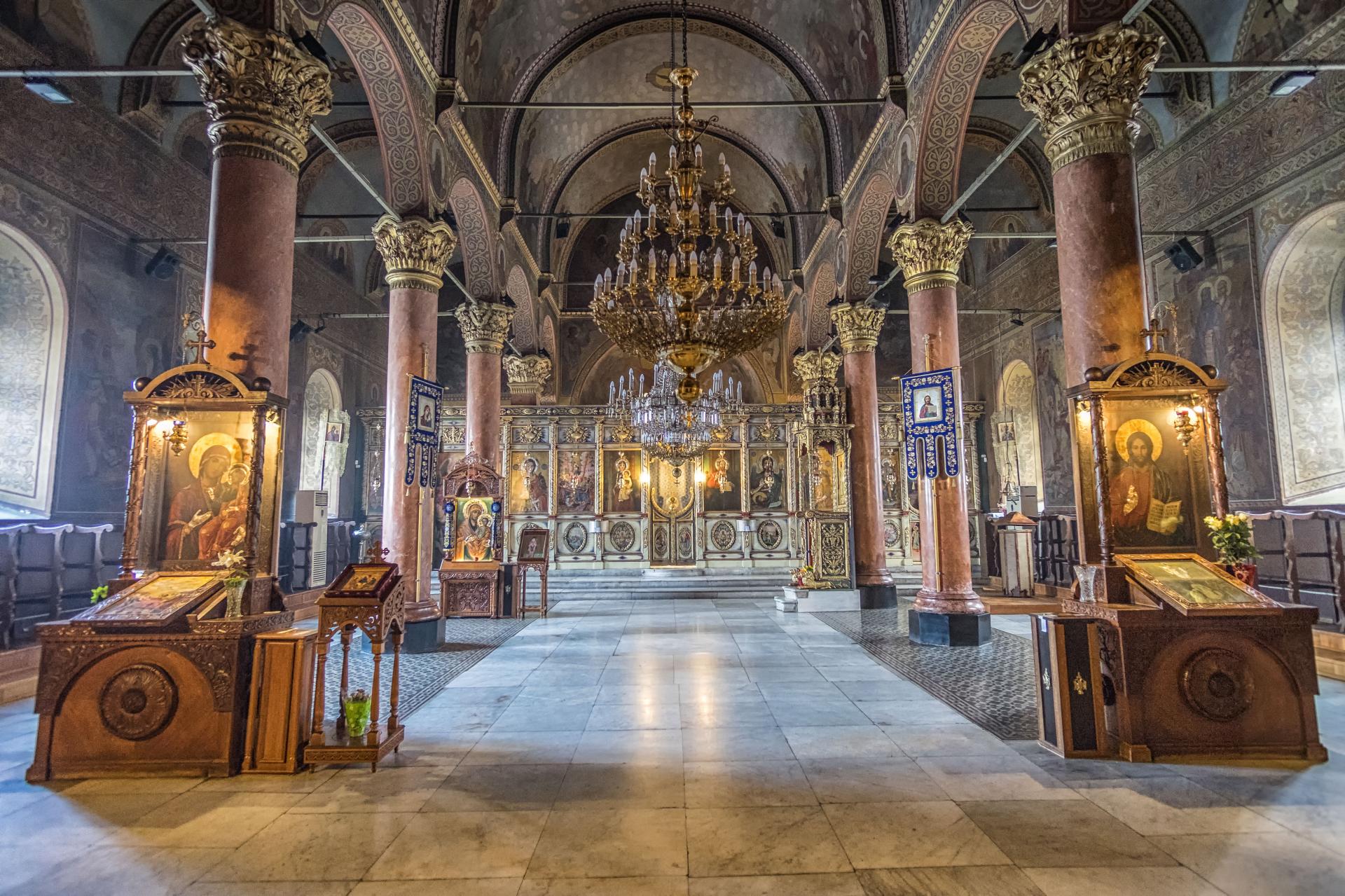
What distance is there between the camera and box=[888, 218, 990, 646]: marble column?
28.2 ft

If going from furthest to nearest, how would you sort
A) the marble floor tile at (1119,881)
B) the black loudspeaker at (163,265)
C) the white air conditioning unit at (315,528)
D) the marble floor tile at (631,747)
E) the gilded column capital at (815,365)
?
the gilded column capital at (815,365)
the white air conditioning unit at (315,528)
the black loudspeaker at (163,265)
the marble floor tile at (631,747)
the marble floor tile at (1119,881)

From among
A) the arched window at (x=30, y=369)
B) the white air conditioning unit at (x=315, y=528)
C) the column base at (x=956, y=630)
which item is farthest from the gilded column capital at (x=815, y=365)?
the arched window at (x=30, y=369)

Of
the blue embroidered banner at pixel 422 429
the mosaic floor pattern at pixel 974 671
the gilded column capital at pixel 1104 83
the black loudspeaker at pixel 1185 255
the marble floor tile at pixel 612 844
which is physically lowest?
the mosaic floor pattern at pixel 974 671

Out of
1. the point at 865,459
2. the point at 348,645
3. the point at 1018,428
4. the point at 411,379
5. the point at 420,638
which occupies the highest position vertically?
the point at 1018,428

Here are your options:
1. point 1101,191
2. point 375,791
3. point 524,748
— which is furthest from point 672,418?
point 375,791

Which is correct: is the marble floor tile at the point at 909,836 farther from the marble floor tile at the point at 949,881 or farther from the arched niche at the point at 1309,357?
the arched niche at the point at 1309,357

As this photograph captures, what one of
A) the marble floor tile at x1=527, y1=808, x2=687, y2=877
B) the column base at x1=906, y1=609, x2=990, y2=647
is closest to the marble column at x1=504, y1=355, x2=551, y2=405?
the column base at x1=906, y1=609, x2=990, y2=647

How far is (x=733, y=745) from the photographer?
471 cm

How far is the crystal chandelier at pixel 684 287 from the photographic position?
6992 millimetres

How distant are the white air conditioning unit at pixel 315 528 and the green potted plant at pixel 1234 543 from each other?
14.1m

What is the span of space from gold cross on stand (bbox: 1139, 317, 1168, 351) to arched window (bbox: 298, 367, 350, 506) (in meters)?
17.2

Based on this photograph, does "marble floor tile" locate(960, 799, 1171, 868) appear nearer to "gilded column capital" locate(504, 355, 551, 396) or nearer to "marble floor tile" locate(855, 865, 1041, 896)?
"marble floor tile" locate(855, 865, 1041, 896)

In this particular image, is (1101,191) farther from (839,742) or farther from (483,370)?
(483,370)

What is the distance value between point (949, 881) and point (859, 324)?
428 inches
